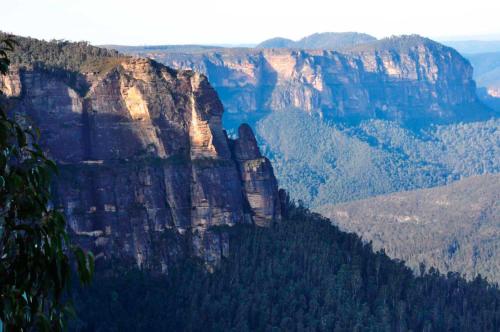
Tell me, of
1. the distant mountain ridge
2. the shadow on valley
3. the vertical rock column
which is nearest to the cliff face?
the vertical rock column

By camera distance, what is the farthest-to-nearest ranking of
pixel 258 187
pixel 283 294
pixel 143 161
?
pixel 258 187 → pixel 143 161 → pixel 283 294

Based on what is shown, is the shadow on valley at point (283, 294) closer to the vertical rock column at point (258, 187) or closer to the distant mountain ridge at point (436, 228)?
the vertical rock column at point (258, 187)

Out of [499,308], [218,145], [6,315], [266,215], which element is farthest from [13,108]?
[6,315]

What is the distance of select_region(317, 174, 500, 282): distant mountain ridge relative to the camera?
5866 inches

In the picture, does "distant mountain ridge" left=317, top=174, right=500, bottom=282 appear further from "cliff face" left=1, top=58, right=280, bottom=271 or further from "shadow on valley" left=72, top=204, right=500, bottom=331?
"cliff face" left=1, top=58, right=280, bottom=271

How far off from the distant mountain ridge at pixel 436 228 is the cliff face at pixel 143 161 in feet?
232

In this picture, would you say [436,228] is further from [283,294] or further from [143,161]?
[143,161]

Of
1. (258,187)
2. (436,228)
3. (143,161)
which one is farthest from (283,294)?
(436,228)

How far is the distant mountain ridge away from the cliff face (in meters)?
70.6

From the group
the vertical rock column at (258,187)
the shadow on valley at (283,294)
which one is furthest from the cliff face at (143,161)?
the shadow on valley at (283,294)

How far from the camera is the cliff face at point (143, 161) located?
6875cm

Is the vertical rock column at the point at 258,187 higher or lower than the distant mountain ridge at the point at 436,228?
higher

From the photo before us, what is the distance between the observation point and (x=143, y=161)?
236 ft

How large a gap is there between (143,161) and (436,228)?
110790 mm
